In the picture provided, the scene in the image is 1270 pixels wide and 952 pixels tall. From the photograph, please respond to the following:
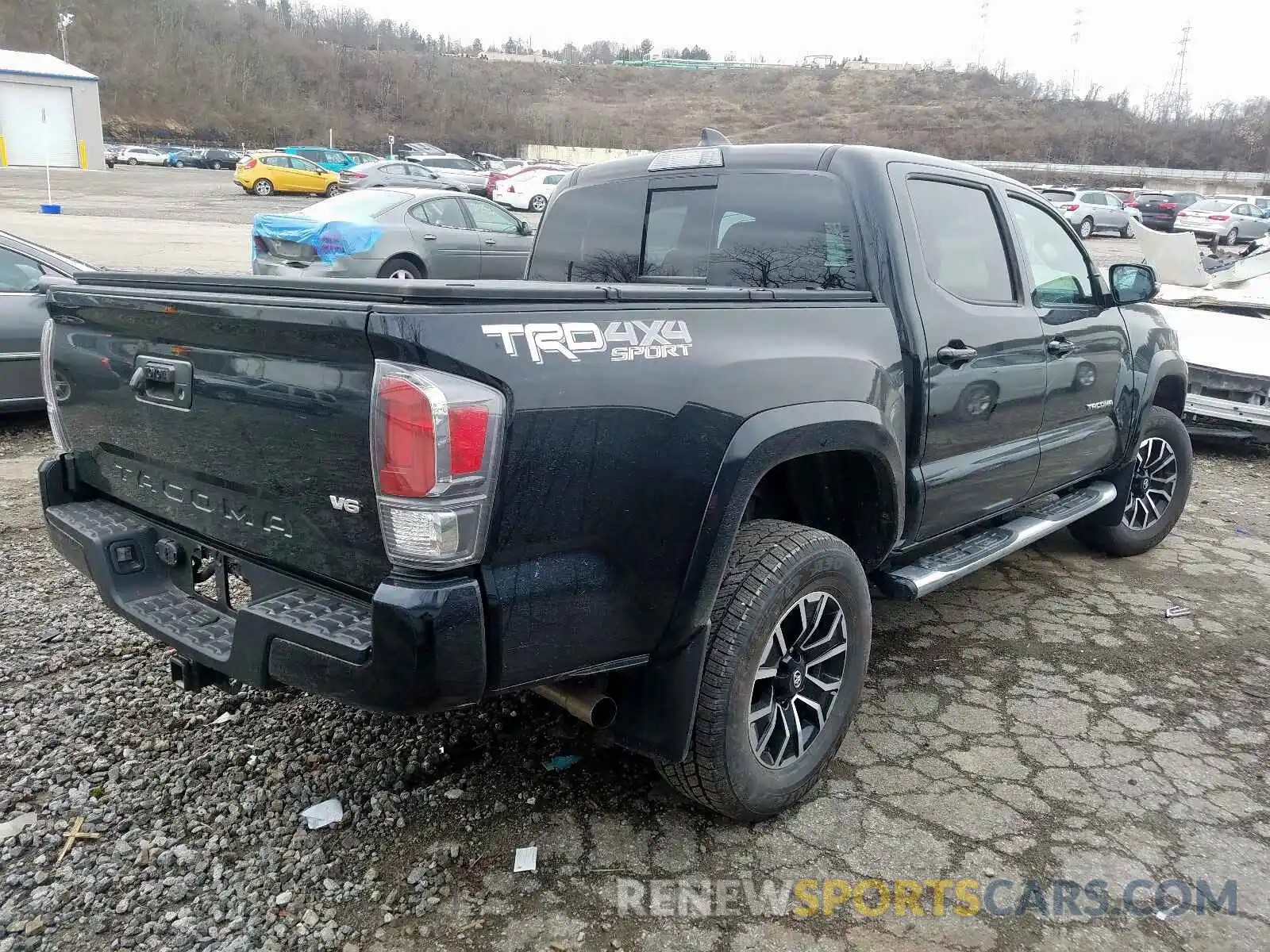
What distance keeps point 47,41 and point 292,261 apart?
8471 centimetres

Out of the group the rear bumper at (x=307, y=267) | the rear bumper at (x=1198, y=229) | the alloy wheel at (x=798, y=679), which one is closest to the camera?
the alloy wheel at (x=798, y=679)

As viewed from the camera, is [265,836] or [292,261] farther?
[292,261]

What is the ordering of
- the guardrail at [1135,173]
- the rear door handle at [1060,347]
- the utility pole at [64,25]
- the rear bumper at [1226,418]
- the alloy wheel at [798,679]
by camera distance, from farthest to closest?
the utility pole at [64,25], the guardrail at [1135,173], the rear bumper at [1226,418], the rear door handle at [1060,347], the alloy wheel at [798,679]

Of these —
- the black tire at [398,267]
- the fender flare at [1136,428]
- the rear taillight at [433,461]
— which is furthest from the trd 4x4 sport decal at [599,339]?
the black tire at [398,267]

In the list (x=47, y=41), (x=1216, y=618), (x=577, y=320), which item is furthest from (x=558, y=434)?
(x=47, y=41)

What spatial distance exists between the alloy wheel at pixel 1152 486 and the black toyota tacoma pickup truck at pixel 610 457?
5.75 ft

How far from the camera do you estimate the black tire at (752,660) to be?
2.44m

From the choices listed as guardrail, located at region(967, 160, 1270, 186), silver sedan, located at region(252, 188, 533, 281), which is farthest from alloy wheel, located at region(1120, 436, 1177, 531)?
guardrail, located at region(967, 160, 1270, 186)

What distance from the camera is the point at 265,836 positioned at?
2613mm

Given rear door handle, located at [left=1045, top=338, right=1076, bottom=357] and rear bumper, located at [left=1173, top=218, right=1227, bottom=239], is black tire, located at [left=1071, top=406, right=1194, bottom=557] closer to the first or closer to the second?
rear door handle, located at [left=1045, top=338, right=1076, bottom=357]

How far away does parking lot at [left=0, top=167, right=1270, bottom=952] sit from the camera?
2.34 meters

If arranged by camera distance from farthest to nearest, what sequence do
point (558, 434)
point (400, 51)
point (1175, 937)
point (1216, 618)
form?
point (400, 51) < point (1216, 618) < point (1175, 937) < point (558, 434)

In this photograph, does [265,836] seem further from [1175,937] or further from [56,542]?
[1175,937]

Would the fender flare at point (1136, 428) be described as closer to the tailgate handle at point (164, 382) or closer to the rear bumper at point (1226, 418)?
the rear bumper at point (1226, 418)
